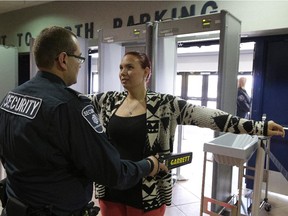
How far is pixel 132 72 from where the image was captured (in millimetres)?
1428

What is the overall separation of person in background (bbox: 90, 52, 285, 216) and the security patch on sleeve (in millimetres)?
543

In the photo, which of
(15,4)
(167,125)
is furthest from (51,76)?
(15,4)

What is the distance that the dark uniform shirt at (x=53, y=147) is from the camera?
2.74ft

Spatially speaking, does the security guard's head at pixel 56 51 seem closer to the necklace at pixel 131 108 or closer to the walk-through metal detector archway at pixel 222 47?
the necklace at pixel 131 108

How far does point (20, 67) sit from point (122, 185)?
5.40 metres

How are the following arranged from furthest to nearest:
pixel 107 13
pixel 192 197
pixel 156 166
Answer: pixel 107 13, pixel 192 197, pixel 156 166

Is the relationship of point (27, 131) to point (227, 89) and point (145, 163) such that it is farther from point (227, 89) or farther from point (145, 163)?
point (227, 89)

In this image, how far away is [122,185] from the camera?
96 centimetres

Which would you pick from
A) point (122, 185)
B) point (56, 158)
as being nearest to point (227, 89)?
point (122, 185)

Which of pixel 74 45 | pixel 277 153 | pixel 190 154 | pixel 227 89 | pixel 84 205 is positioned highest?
pixel 74 45

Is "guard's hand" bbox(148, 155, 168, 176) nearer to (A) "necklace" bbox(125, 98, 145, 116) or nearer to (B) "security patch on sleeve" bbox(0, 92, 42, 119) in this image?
(A) "necklace" bbox(125, 98, 145, 116)

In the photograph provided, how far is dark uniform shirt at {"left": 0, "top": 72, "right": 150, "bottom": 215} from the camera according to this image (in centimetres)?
83

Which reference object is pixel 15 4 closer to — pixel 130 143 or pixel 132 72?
pixel 132 72

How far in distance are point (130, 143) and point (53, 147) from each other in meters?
0.55
